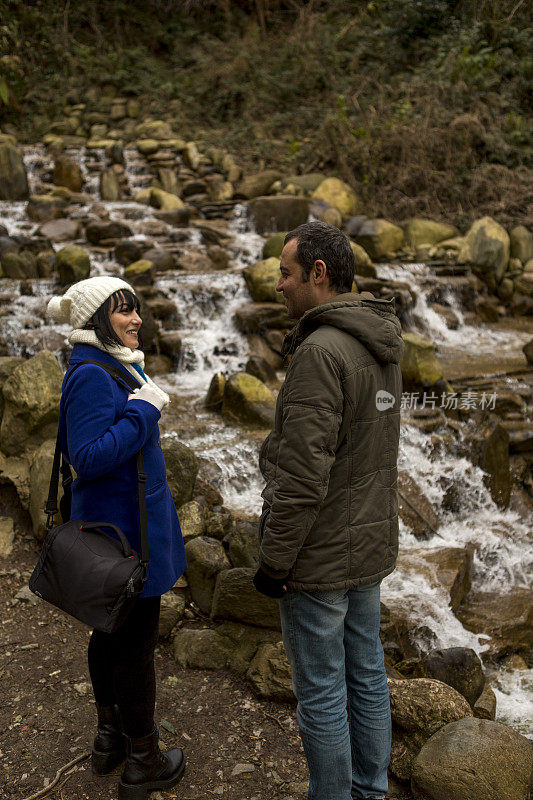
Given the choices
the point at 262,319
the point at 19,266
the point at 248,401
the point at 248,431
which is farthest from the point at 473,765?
the point at 19,266

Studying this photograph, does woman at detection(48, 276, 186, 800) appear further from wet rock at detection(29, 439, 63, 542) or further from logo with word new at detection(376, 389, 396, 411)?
wet rock at detection(29, 439, 63, 542)

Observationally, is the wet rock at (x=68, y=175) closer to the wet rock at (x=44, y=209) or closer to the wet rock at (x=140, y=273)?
the wet rock at (x=44, y=209)

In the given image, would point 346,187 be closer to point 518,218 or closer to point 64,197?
point 518,218

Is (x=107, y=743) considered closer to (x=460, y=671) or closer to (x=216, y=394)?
(x=460, y=671)

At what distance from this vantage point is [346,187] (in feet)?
43.4

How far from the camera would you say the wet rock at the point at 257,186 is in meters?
14.0

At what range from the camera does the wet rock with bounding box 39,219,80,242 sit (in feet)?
36.6

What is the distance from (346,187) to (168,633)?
1165 centimetres

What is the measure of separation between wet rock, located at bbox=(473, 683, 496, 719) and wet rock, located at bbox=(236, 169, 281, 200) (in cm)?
1243

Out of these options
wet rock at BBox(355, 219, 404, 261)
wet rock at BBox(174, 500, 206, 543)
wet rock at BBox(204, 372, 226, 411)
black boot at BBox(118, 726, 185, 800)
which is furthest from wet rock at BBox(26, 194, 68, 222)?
black boot at BBox(118, 726, 185, 800)

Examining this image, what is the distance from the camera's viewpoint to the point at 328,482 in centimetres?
184

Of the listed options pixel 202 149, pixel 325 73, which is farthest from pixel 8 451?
pixel 325 73

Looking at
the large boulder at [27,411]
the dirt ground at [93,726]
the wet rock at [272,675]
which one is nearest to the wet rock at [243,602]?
the wet rock at [272,675]

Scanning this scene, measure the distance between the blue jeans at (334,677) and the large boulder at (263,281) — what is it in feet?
23.4
